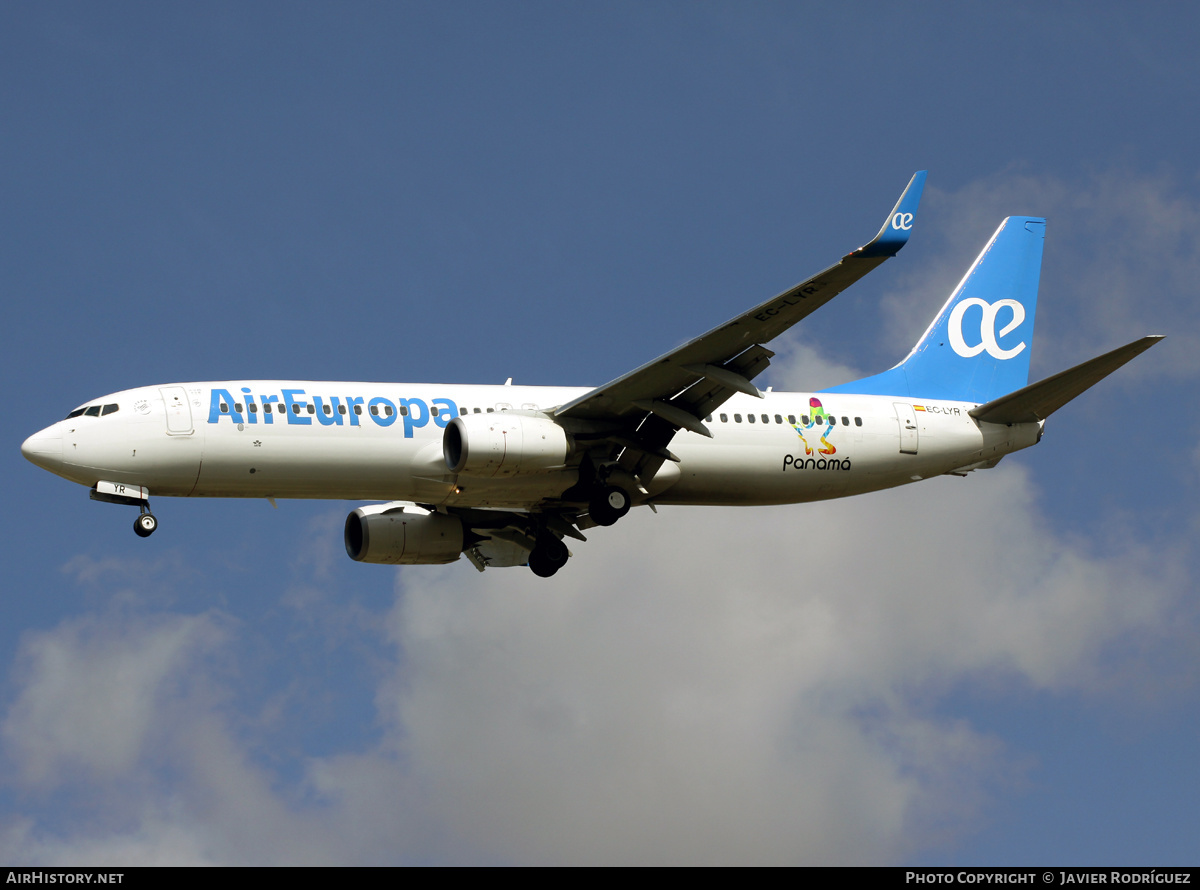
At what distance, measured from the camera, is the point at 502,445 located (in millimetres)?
36625

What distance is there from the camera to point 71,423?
122ft

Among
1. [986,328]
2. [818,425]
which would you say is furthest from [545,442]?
[986,328]

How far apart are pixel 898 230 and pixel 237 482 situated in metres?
16.6

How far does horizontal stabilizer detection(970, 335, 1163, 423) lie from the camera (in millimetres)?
36650

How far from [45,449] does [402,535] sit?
33.6ft

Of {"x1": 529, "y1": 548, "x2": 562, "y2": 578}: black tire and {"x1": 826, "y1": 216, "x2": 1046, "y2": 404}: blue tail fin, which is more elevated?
{"x1": 826, "y1": 216, "x2": 1046, "y2": 404}: blue tail fin

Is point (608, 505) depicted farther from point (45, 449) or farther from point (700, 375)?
point (45, 449)

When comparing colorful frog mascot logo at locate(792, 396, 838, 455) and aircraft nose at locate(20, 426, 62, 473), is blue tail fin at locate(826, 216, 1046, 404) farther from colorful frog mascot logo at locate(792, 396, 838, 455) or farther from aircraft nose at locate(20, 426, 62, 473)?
aircraft nose at locate(20, 426, 62, 473)

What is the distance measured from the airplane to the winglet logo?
5.70 feet

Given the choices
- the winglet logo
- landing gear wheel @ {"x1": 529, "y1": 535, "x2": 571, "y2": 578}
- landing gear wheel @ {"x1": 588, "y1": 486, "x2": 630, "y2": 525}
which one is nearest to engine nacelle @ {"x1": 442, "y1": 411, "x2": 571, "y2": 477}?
landing gear wheel @ {"x1": 588, "y1": 486, "x2": 630, "y2": 525}
